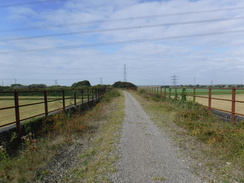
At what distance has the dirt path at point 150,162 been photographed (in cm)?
341

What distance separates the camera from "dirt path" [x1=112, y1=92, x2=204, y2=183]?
3.41 metres

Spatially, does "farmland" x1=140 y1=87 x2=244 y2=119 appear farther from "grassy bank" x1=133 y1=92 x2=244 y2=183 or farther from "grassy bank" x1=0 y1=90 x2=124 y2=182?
"grassy bank" x1=0 y1=90 x2=124 y2=182

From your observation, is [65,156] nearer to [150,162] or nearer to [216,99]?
[150,162]

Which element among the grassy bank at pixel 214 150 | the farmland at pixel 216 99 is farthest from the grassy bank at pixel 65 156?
the farmland at pixel 216 99

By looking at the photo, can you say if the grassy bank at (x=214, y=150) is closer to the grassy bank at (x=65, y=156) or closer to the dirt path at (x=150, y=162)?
the dirt path at (x=150, y=162)

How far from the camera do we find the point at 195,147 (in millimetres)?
5086

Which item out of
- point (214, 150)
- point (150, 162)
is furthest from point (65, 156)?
point (214, 150)

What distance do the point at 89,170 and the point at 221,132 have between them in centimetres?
406

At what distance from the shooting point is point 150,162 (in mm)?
4105

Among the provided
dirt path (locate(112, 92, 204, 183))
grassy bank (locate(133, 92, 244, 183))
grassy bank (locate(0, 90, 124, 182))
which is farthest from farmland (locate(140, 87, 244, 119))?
grassy bank (locate(0, 90, 124, 182))

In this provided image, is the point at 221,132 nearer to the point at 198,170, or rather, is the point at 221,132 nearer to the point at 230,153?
the point at 230,153

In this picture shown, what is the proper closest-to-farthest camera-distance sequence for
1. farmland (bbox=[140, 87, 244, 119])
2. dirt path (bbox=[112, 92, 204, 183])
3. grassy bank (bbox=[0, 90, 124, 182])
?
dirt path (bbox=[112, 92, 204, 183]) → grassy bank (bbox=[0, 90, 124, 182]) → farmland (bbox=[140, 87, 244, 119])

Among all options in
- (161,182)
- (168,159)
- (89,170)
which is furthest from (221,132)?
(89,170)

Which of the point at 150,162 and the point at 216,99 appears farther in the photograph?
the point at 216,99
